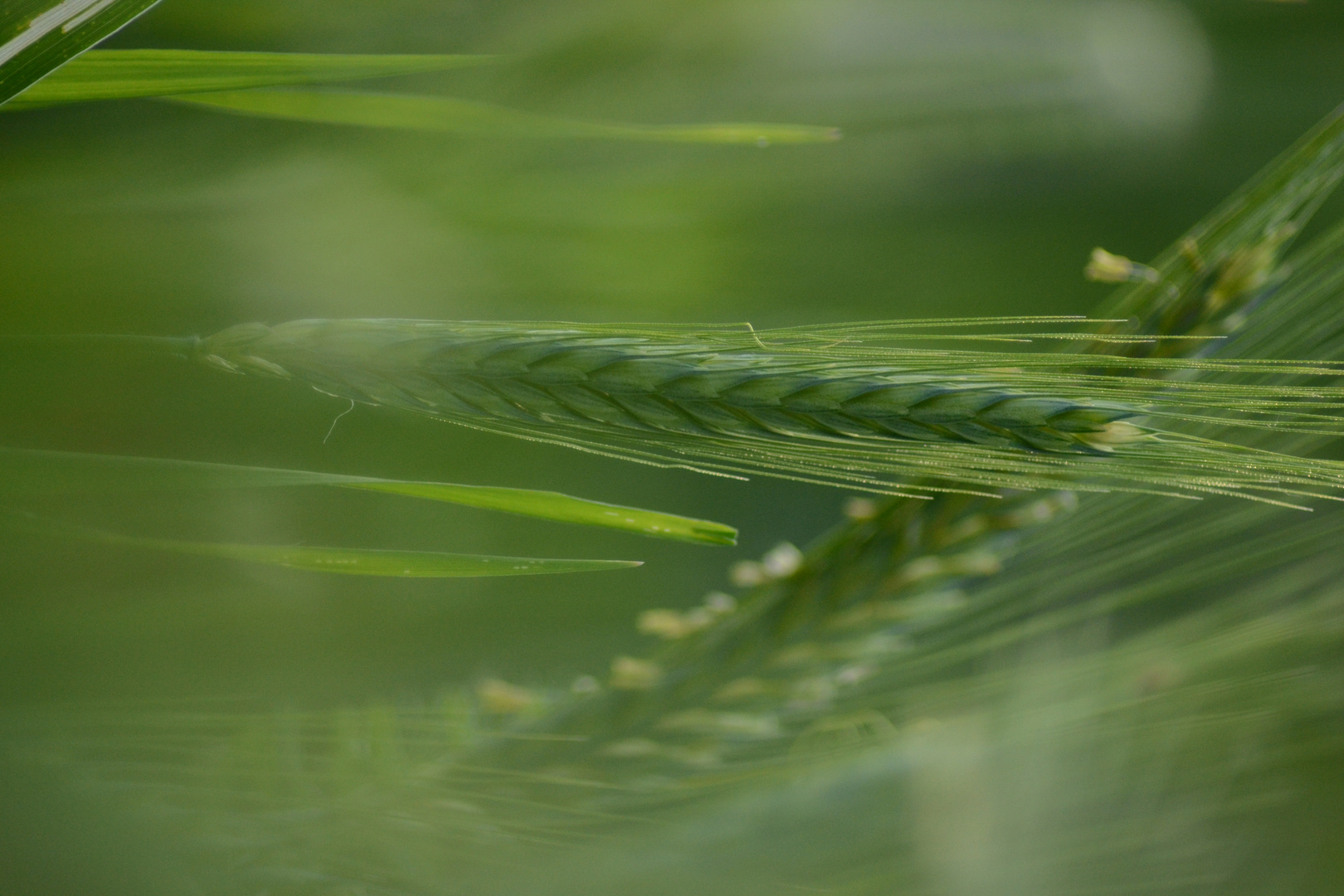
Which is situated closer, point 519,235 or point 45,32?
point 45,32

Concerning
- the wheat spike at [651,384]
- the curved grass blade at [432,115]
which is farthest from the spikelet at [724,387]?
the curved grass blade at [432,115]

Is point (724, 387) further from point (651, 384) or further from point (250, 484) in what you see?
point (250, 484)

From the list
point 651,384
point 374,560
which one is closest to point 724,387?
point 651,384

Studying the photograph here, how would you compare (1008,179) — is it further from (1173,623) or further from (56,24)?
(56,24)

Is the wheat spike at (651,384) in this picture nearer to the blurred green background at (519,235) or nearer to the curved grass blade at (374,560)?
the curved grass blade at (374,560)

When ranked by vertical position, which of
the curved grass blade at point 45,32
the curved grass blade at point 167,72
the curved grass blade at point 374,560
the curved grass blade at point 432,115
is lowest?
the curved grass blade at point 374,560

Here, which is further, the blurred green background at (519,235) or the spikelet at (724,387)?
the blurred green background at (519,235)

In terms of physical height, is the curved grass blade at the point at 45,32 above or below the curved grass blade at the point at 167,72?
below

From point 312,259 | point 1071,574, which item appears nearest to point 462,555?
point 312,259
